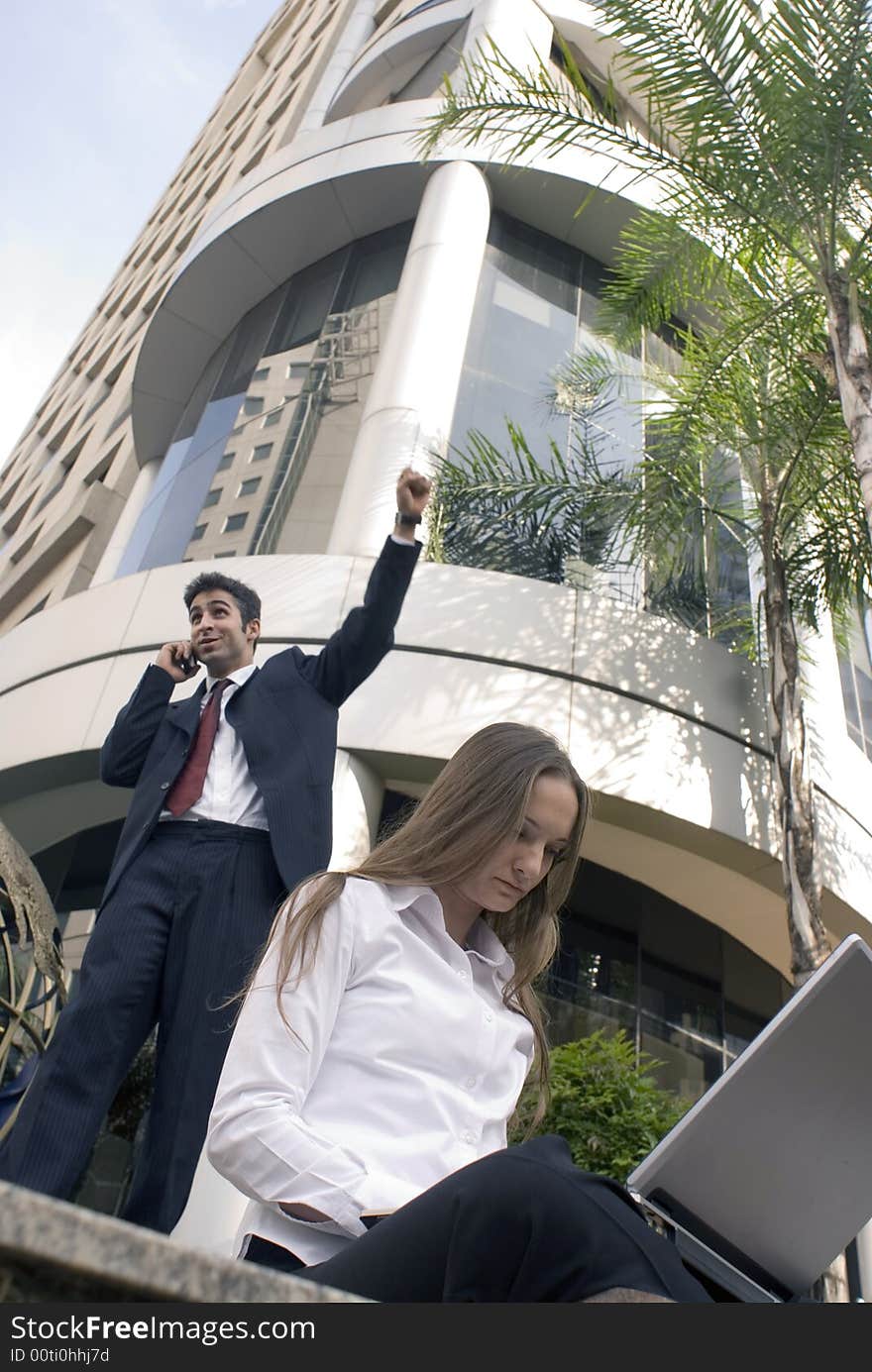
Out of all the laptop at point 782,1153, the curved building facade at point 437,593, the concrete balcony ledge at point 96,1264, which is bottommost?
the concrete balcony ledge at point 96,1264

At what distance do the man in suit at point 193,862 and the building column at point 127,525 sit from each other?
5.54m

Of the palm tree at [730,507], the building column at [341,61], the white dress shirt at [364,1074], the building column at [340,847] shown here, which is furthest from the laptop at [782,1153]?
the building column at [341,61]

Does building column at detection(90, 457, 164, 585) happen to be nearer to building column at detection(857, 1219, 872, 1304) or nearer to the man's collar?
the man's collar

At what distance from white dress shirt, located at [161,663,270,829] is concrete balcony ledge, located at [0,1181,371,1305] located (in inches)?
94.5

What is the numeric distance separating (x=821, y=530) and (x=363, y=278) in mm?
4617

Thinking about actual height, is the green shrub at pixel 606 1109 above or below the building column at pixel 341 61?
below

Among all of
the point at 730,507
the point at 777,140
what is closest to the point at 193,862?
the point at 777,140

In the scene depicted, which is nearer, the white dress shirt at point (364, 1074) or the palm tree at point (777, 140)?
the white dress shirt at point (364, 1074)

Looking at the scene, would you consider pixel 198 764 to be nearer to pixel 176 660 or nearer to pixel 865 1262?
pixel 176 660

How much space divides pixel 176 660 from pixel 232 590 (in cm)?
32

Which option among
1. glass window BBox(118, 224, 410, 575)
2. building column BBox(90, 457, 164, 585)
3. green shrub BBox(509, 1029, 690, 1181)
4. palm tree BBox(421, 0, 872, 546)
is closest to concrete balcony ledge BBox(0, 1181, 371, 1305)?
green shrub BBox(509, 1029, 690, 1181)

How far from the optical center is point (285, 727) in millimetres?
3141

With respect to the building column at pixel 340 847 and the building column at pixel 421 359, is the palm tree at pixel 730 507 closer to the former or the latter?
the building column at pixel 421 359

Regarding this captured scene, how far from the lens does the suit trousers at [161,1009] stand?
7.86ft
